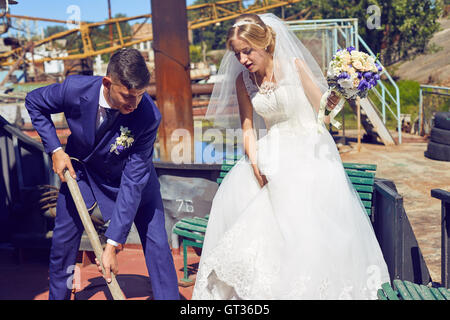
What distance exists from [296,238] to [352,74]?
1.17 meters

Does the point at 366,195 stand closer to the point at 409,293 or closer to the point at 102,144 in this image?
the point at 409,293

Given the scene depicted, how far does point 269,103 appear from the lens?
3811 mm

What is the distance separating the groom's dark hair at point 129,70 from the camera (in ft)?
9.68

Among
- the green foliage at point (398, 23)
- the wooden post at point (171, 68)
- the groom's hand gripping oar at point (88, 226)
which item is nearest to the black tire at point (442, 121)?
the wooden post at point (171, 68)

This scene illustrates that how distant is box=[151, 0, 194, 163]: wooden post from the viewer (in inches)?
261

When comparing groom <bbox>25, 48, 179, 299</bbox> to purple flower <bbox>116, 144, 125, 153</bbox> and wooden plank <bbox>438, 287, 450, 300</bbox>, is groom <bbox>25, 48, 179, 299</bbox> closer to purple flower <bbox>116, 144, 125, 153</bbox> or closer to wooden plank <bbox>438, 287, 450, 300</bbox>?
purple flower <bbox>116, 144, 125, 153</bbox>

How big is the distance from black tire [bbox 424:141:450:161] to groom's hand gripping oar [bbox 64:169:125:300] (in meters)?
10.8

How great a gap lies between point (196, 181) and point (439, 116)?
9.36m

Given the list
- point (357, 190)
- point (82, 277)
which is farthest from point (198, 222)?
point (357, 190)

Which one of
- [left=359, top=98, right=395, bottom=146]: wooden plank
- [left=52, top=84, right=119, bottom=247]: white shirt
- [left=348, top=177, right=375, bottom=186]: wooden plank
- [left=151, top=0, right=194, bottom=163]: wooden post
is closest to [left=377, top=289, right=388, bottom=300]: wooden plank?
[left=348, top=177, right=375, bottom=186]: wooden plank

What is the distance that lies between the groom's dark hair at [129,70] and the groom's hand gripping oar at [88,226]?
83cm

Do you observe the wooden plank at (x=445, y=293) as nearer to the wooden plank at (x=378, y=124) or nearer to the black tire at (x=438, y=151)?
the black tire at (x=438, y=151)

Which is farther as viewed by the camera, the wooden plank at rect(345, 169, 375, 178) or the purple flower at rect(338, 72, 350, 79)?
the wooden plank at rect(345, 169, 375, 178)
